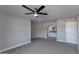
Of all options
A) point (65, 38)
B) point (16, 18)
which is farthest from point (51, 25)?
point (16, 18)

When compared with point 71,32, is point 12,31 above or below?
above

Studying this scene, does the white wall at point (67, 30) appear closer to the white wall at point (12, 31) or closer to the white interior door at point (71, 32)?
the white interior door at point (71, 32)

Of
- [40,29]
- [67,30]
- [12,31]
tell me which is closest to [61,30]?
[67,30]

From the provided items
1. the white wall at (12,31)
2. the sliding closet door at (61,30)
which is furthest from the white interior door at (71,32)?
the white wall at (12,31)

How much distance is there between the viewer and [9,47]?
4723 millimetres

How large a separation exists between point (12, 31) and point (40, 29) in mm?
6549

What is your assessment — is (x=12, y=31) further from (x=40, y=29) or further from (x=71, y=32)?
(x=40, y=29)

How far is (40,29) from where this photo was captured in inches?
445

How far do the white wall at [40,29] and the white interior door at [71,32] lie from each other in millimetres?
3619

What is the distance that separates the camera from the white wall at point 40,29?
1082cm

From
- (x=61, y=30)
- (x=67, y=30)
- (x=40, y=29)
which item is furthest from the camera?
(x=40, y=29)

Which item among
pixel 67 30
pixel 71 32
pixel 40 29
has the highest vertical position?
pixel 40 29
